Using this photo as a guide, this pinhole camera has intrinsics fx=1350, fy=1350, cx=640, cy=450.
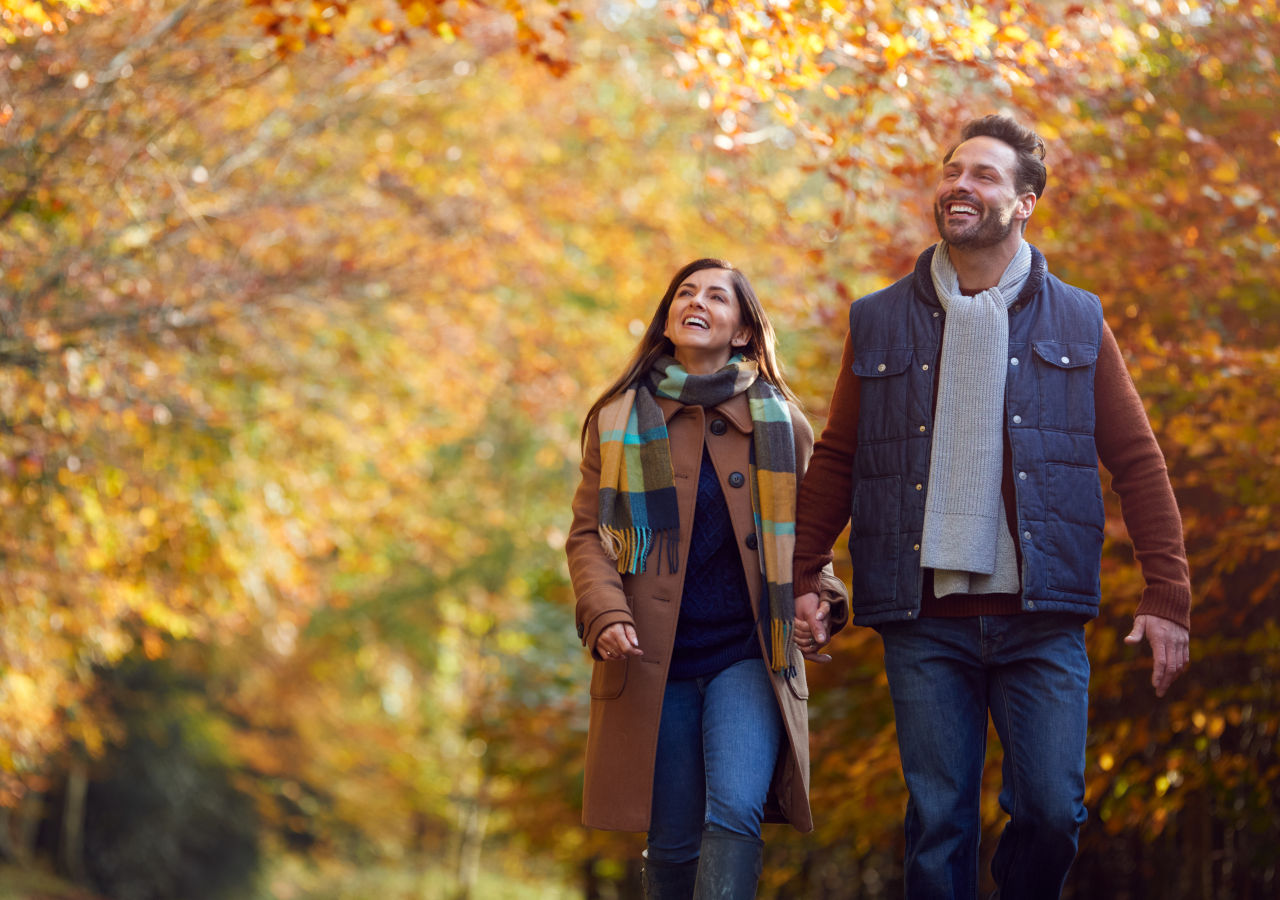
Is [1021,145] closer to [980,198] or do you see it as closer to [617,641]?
[980,198]

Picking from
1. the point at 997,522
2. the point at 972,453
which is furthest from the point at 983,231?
the point at 997,522

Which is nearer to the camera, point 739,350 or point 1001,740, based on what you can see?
point 1001,740

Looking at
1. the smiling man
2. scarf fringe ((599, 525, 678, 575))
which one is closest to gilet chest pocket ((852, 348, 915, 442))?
the smiling man

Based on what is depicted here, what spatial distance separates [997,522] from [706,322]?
106 cm

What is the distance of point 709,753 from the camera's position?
3.55 m

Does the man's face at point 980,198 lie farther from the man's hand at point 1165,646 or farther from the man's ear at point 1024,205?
the man's hand at point 1165,646

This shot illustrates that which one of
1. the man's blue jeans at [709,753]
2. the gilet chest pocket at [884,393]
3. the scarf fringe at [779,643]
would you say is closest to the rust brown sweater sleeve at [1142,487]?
the gilet chest pocket at [884,393]

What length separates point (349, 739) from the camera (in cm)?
2208

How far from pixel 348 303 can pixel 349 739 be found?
13.0m

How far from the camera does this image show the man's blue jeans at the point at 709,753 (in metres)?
3.48

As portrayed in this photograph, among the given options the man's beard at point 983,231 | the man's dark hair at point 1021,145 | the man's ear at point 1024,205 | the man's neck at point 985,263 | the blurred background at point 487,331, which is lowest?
the blurred background at point 487,331

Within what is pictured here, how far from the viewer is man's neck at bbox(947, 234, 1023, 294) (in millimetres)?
3492

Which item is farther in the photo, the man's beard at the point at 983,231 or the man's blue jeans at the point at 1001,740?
the man's beard at the point at 983,231

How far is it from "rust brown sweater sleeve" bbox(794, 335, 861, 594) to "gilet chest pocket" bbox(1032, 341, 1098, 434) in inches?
19.5
